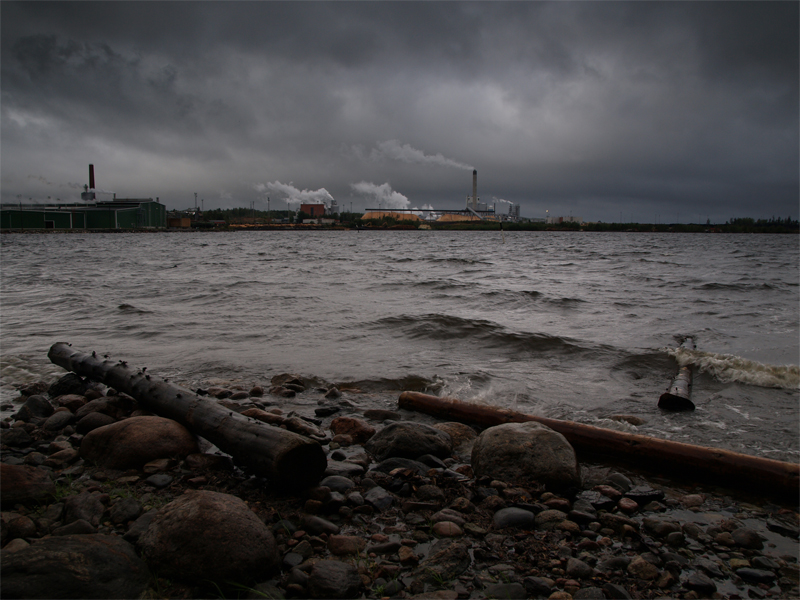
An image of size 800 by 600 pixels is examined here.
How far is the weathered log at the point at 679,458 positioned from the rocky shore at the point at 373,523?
16 cm

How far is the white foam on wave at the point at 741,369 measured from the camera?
267 inches

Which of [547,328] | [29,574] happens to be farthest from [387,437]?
[547,328]

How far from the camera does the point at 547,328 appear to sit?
10508 mm

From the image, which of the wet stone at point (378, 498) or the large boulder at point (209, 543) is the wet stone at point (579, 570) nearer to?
the wet stone at point (378, 498)

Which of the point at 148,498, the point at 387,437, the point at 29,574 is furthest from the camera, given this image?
the point at 387,437

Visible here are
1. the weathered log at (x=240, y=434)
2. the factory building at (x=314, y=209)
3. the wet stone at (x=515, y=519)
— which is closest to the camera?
the wet stone at (x=515, y=519)

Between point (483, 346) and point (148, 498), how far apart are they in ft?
22.3

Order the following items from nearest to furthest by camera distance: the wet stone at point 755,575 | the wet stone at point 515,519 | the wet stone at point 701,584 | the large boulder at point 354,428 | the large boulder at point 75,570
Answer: the large boulder at point 75,570 < the wet stone at point 701,584 < the wet stone at point 755,575 < the wet stone at point 515,519 < the large boulder at point 354,428

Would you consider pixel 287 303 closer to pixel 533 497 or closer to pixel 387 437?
pixel 387 437

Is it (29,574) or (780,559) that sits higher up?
(29,574)

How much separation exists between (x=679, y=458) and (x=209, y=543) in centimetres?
375

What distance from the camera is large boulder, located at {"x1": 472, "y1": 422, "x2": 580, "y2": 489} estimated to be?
12.4ft

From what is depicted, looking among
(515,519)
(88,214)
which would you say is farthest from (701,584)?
(88,214)

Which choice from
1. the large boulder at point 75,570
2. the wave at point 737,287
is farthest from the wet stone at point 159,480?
the wave at point 737,287
